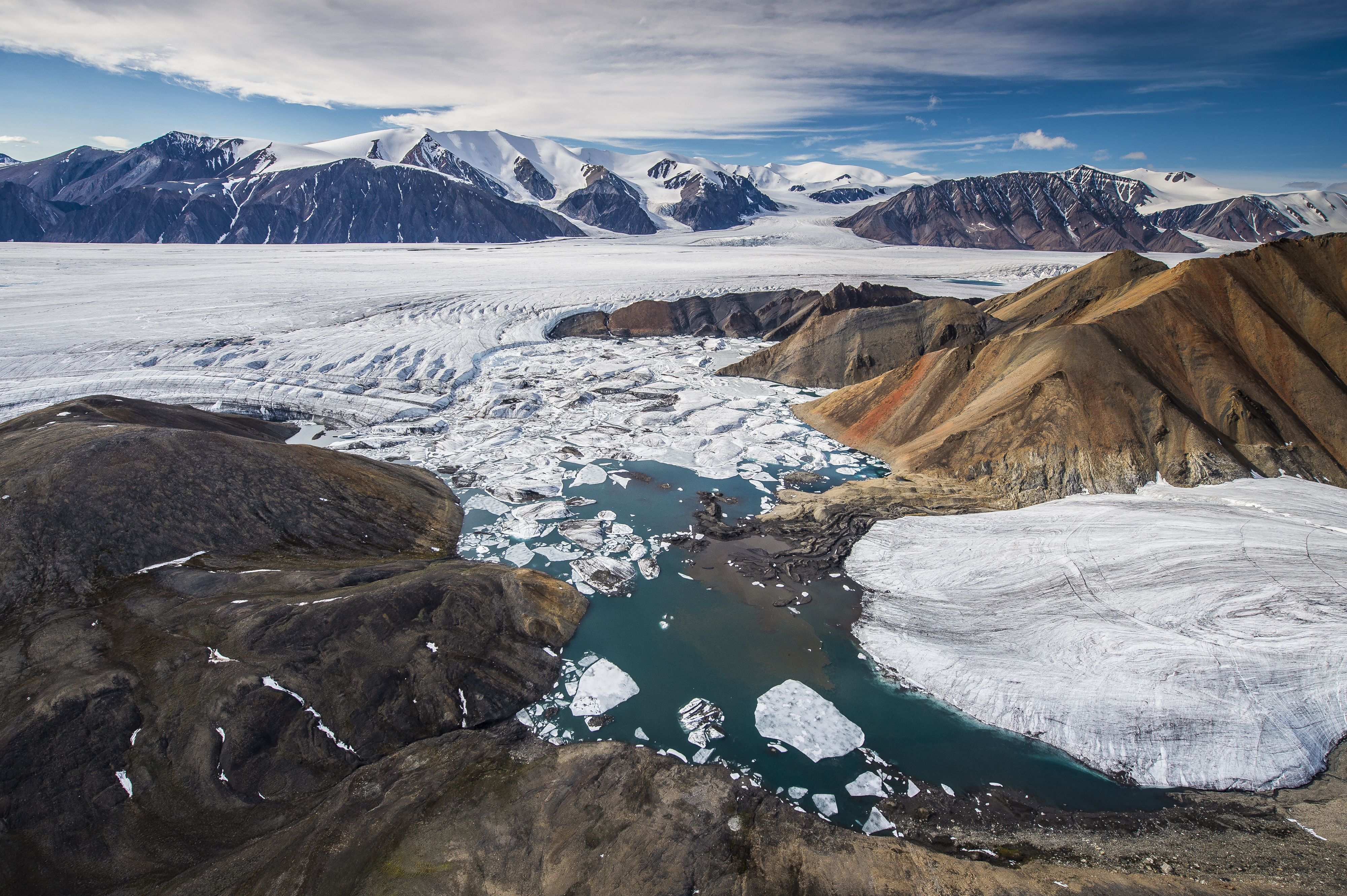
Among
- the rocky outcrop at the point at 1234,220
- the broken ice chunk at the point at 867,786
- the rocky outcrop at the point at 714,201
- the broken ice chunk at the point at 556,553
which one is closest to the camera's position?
the broken ice chunk at the point at 867,786

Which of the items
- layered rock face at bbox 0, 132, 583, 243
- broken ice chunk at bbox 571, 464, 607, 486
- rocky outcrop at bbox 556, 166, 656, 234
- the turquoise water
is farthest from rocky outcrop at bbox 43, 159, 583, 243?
the turquoise water

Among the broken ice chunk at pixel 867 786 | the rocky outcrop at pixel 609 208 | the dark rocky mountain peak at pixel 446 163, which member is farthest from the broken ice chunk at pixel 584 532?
the dark rocky mountain peak at pixel 446 163

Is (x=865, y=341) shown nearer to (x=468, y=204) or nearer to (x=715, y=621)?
(x=715, y=621)

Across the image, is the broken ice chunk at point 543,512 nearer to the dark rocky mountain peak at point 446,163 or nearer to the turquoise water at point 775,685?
the turquoise water at point 775,685

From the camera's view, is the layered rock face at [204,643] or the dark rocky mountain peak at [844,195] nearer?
the layered rock face at [204,643]

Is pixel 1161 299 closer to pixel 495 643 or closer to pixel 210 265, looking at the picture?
pixel 495 643

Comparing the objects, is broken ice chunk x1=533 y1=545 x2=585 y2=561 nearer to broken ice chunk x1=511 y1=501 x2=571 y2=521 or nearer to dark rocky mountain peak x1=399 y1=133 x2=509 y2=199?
broken ice chunk x1=511 y1=501 x2=571 y2=521
